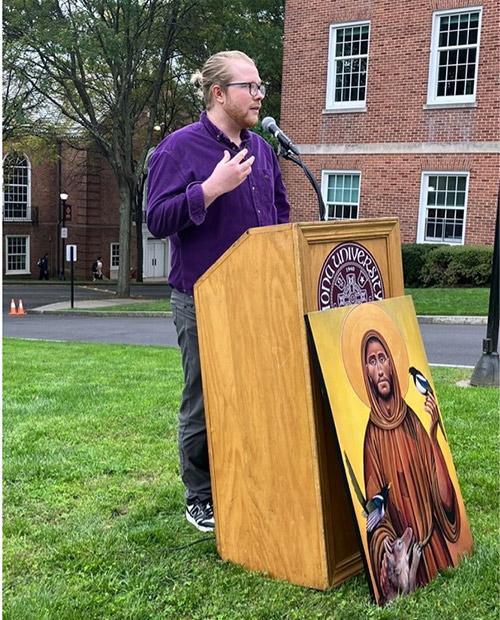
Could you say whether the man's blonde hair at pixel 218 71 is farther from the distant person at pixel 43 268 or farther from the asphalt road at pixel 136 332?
the distant person at pixel 43 268

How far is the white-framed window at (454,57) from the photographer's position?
737 inches

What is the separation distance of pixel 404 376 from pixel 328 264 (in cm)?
57

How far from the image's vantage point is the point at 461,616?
7.64 feet

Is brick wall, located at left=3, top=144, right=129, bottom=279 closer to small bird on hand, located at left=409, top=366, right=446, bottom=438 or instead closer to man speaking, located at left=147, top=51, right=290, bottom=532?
man speaking, located at left=147, top=51, right=290, bottom=532

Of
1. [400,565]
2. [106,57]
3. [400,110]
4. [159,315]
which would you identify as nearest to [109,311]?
[159,315]

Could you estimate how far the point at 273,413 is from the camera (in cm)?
259

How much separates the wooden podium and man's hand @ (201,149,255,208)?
213 mm

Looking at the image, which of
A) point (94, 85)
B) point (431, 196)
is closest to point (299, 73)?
point (431, 196)

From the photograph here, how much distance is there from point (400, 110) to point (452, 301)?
6978 mm

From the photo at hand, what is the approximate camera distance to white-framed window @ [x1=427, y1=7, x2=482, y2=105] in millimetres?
18719

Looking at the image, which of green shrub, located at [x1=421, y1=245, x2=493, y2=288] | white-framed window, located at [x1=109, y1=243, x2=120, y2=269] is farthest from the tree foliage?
white-framed window, located at [x1=109, y1=243, x2=120, y2=269]

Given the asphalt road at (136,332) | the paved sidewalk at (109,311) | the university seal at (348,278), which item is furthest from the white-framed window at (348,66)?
the university seal at (348,278)

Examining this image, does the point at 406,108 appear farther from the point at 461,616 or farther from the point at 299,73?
the point at 461,616

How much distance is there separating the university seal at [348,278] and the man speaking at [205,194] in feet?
1.52
